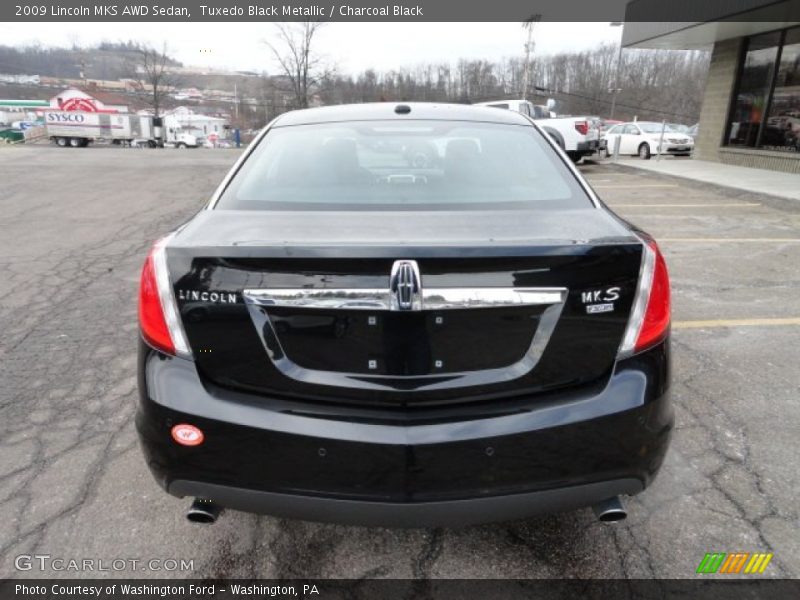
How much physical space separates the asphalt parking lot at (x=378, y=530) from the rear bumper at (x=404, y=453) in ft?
1.67

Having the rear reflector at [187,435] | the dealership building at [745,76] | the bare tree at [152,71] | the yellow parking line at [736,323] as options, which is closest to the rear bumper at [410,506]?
the rear reflector at [187,435]

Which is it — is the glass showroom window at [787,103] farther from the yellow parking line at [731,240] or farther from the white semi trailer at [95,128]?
the white semi trailer at [95,128]

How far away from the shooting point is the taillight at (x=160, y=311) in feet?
5.60

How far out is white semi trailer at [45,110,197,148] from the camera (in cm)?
4578

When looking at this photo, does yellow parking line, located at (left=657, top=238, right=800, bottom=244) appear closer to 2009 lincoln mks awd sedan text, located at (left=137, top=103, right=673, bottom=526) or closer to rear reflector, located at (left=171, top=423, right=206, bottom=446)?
2009 lincoln mks awd sedan text, located at (left=137, top=103, right=673, bottom=526)

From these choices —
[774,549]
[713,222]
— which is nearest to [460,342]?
[774,549]

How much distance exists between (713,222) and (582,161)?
11326mm

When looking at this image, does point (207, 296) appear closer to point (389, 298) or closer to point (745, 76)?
point (389, 298)

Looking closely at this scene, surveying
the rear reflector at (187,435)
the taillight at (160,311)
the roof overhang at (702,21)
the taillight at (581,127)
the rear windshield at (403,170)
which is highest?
the roof overhang at (702,21)

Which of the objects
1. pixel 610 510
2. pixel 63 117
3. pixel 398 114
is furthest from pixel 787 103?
pixel 63 117

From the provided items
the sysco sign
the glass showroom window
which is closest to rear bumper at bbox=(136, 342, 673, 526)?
the glass showroom window

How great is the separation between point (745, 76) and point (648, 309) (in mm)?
17634

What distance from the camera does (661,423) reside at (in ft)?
5.87

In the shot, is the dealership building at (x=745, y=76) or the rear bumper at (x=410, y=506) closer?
the rear bumper at (x=410, y=506)
